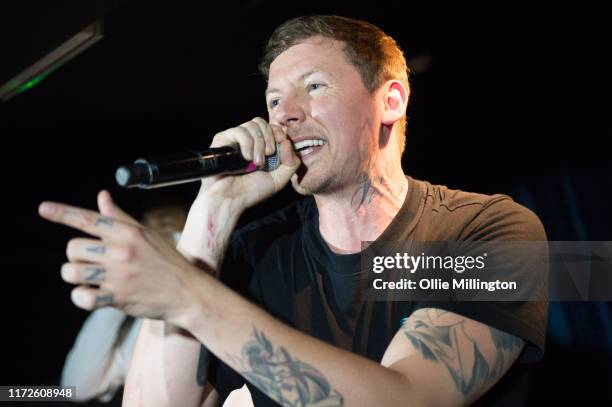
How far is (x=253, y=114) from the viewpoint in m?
3.43

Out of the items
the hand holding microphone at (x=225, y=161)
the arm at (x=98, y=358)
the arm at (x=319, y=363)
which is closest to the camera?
the arm at (x=319, y=363)

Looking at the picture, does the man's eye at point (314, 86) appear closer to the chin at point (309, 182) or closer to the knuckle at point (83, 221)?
the chin at point (309, 182)

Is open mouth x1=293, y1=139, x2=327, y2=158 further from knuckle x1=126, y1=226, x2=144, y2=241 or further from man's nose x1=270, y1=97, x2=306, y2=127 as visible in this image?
knuckle x1=126, y1=226, x2=144, y2=241

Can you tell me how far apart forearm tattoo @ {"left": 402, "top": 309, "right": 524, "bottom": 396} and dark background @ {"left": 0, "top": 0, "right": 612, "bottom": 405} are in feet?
4.09

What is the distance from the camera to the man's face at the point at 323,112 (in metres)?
1.69

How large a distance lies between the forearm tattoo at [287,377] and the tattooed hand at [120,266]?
160mm

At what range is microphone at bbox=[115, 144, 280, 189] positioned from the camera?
1178 millimetres

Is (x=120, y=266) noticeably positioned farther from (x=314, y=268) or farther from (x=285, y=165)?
(x=314, y=268)

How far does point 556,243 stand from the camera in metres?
2.62

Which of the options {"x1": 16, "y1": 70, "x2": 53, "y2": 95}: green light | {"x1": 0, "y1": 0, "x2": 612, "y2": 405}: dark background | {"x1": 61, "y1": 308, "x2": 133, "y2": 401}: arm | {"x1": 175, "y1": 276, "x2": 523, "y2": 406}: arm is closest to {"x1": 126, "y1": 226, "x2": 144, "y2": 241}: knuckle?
{"x1": 175, "y1": 276, "x2": 523, "y2": 406}: arm

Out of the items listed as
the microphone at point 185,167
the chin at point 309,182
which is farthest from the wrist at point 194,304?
the chin at point 309,182

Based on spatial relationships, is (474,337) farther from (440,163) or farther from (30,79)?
(30,79)

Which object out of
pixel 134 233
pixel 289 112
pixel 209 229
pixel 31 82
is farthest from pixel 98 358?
pixel 134 233

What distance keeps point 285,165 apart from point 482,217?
45 centimetres
